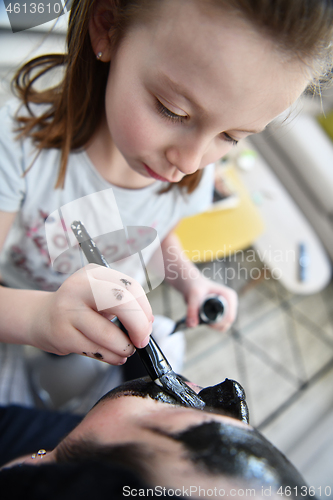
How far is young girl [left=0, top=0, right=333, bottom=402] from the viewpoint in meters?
0.26

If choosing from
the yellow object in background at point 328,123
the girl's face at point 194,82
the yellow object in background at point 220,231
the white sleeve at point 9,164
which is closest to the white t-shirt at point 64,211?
the white sleeve at point 9,164

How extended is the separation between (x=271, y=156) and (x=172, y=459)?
7.12 ft

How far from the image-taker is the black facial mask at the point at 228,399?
261mm

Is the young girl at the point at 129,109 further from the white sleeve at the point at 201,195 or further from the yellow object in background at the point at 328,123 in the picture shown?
the yellow object in background at the point at 328,123

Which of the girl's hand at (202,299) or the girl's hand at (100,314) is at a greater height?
the girl's hand at (100,314)

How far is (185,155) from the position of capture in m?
0.35

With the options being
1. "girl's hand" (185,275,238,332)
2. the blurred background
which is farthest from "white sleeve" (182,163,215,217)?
the blurred background

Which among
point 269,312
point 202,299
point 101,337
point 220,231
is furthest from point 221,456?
point 269,312

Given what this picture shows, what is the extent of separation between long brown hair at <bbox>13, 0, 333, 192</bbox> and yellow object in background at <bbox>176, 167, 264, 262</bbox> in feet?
1.68

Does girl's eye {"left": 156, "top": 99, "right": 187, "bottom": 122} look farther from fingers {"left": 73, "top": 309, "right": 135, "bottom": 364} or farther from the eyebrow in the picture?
fingers {"left": 73, "top": 309, "right": 135, "bottom": 364}

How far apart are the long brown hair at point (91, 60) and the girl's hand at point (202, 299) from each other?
219 millimetres

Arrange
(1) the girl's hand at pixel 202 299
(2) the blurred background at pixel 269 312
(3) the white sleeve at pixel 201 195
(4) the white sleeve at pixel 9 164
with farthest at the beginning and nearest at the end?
(2) the blurred background at pixel 269 312
(3) the white sleeve at pixel 201 195
(1) the girl's hand at pixel 202 299
(4) the white sleeve at pixel 9 164

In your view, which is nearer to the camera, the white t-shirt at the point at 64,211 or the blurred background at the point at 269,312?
the white t-shirt at the point at 64,211

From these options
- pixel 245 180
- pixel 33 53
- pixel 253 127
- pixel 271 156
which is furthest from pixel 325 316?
pixel 33 53
